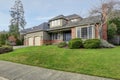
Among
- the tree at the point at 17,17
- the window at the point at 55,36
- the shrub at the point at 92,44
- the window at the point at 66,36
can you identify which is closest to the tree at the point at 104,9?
the shrub at the point at 92,44

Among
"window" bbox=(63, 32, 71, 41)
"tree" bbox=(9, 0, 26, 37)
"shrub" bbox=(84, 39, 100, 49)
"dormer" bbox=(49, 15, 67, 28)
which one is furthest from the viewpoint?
"tree" bbox=(9, 0, 26, 37)

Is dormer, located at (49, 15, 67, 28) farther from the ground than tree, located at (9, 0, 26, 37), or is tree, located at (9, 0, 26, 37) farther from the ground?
tree, located at (9, 0, 26, 37)

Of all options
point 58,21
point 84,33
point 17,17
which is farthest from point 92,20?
point 17,17

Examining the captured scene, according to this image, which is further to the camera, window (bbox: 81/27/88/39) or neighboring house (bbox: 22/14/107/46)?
window (bbox: 81/27/88/39)

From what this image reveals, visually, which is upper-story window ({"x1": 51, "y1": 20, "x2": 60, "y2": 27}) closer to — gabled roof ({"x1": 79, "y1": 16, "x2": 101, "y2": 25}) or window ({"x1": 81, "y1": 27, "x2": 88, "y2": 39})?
gabled roof ({"x1": 79, "y1": 16, "x2": 101, "y2": 25})

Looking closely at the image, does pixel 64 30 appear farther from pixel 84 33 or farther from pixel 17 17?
pixel 17 17

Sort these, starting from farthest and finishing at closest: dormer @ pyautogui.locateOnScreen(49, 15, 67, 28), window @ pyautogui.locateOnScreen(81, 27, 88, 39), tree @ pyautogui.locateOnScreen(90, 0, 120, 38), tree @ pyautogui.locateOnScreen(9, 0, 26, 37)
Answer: tree @ pyautogui.locateOnScreen(9, 0, 26, 37) < dormer @ pyautogui.locateOnScreen(49, 15, 67, 28) < window @ pyautogui.locateOnScreen(81, 27, 88, 39) < tree @ pyautogui.locateOnScreen(90, 0, 120, 38)

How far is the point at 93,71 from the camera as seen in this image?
8539 mm

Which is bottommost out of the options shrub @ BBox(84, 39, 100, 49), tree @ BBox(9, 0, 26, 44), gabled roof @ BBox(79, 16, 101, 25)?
shrub @ BBox(84, 39, 100, 49)

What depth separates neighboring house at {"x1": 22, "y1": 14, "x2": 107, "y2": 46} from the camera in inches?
866

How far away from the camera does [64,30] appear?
27375mm

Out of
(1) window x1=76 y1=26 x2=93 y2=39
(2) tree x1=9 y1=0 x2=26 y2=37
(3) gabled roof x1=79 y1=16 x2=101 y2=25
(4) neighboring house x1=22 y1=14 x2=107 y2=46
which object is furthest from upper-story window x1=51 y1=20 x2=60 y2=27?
(2) tree x1=9 y1=0 x2=26 y2=37

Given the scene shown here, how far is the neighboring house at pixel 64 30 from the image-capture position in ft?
Answer: 72.1

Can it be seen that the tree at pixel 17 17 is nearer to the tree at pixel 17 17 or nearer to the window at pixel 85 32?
the tree at pixel 17 17
